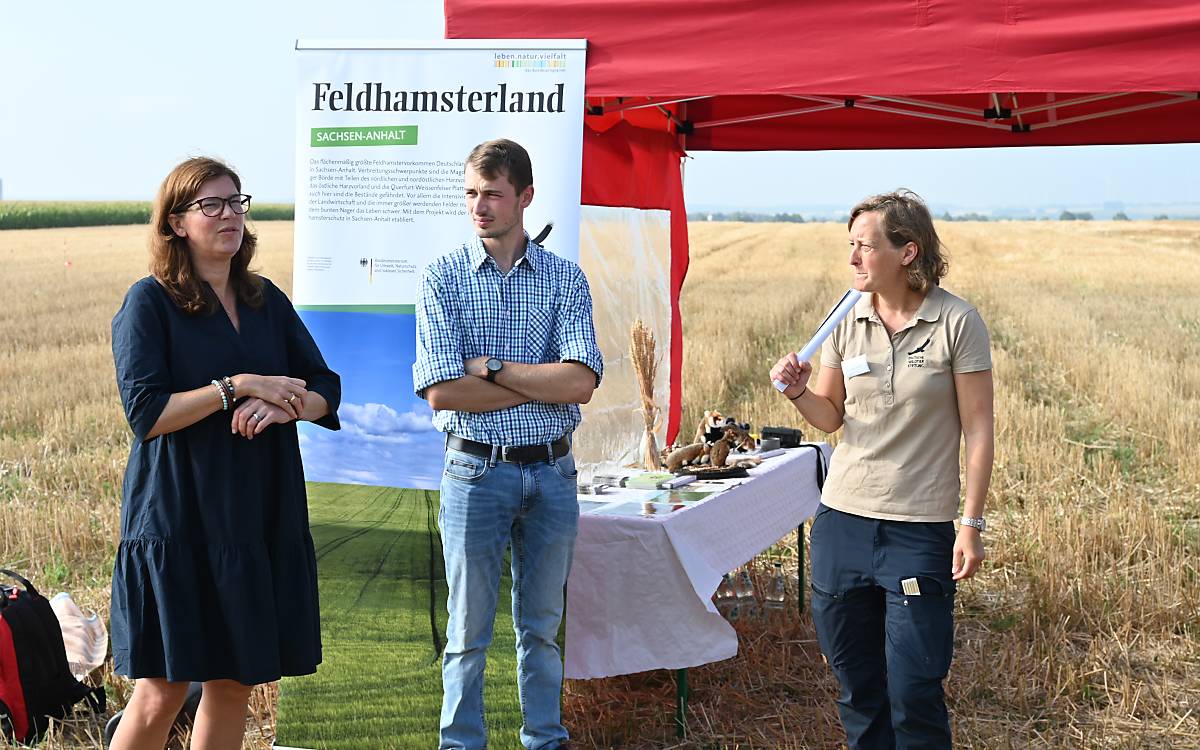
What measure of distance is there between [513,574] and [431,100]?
144 centimetres

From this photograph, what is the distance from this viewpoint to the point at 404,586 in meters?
3.60

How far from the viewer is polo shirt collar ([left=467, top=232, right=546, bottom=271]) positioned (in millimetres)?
3074

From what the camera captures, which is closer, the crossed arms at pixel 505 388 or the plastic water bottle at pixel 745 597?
the crossed arms at pixel 505 388

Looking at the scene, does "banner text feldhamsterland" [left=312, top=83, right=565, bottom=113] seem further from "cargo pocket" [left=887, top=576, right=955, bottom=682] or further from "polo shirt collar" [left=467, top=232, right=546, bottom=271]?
"cargo pocket" [left=887, top=576, right=955, bottom=682]

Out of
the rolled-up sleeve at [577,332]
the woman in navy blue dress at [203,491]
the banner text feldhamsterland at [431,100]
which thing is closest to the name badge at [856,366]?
the rolled-up sleeve at [577,332]

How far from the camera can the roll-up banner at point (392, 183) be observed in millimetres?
3480

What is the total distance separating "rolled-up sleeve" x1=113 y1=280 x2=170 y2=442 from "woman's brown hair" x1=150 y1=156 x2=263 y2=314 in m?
0.05

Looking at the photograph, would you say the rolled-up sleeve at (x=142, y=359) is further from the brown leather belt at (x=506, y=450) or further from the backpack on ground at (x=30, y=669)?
the backpack on ground at (x=30, y=669)

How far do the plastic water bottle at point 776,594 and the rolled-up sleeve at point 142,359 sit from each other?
3374 millimetres

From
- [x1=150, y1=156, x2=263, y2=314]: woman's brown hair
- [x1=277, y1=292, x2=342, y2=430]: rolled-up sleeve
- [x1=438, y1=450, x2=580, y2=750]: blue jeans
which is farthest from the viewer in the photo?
[x1=438, y1=450, x2=580, y2=750]: blue jeans

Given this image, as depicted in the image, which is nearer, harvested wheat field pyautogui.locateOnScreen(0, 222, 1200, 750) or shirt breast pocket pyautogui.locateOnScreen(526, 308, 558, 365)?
shirt breast pocket pyautogui.locateOnScreen(526, 308, 558, 365)

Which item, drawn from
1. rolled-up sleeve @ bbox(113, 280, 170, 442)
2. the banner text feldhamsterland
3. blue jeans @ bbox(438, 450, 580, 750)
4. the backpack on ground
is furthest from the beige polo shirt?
the backpack on ground

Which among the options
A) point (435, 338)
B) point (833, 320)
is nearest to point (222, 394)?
point (435, 338)

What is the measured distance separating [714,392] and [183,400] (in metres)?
8.67
